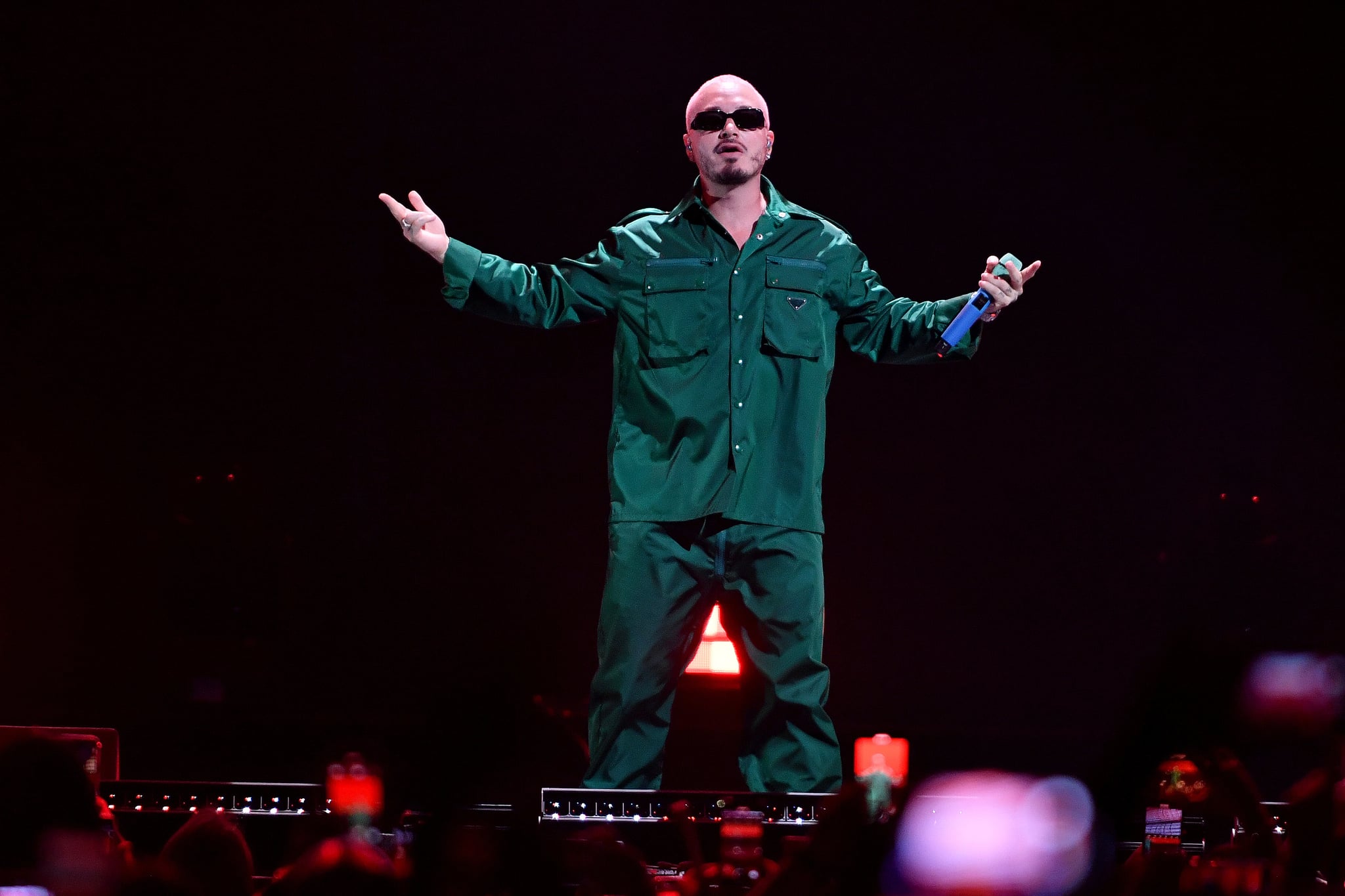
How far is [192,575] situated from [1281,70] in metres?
4.80

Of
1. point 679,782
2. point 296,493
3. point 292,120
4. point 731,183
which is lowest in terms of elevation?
point 679,782

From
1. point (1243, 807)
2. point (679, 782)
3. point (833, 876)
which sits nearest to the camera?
point (833, 876)

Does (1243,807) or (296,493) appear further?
(296,493)

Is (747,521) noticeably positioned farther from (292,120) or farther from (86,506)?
(86,506)

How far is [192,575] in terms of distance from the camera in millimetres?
5797

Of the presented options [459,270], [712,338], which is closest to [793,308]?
[712,338]

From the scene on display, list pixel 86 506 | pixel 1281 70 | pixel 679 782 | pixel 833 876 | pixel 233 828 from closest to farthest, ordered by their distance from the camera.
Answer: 1. pixel 833 876
2. pixel 233 828
3. pixel 1281 70
4. pixel 679 782
5. pixel 86 506

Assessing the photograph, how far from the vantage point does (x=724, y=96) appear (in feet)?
10.9

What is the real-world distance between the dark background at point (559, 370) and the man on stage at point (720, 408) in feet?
6.11

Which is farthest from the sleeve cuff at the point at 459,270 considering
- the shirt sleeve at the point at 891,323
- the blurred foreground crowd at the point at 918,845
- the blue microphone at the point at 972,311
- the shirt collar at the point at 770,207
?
the blurred foreground crowd at the point at 918,845

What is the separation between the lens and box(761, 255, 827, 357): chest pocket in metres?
3.23

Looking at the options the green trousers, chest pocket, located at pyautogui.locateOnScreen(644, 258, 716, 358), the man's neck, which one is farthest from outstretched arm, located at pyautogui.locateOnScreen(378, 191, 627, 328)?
the green trousers

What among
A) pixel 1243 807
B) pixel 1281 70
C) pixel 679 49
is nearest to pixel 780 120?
pixel 679 49

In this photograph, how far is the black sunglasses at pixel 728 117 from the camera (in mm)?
3303
